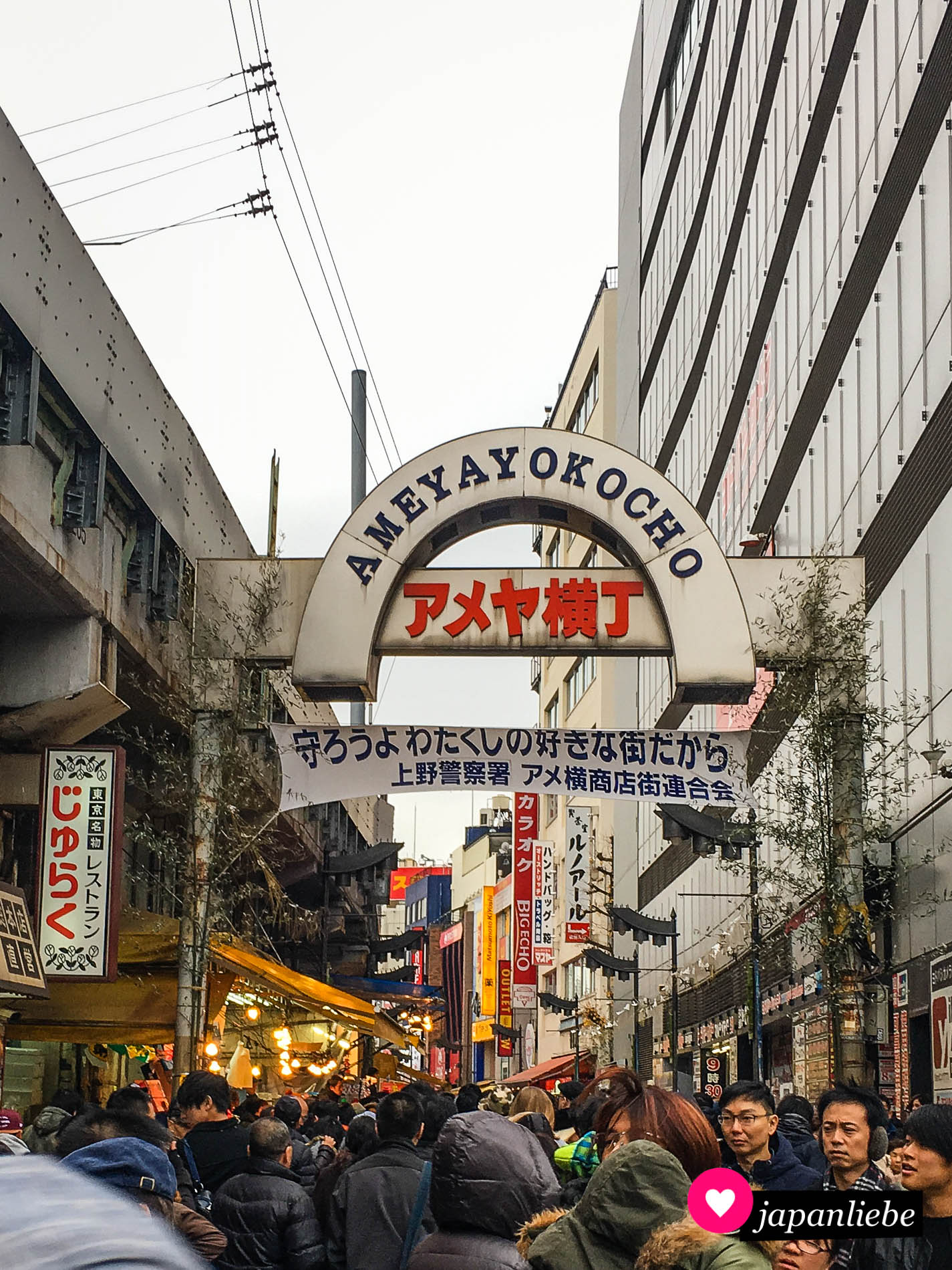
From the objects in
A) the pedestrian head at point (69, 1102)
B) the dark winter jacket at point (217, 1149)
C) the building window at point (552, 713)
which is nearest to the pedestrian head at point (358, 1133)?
the dark winter jacket at point (217, 1149)

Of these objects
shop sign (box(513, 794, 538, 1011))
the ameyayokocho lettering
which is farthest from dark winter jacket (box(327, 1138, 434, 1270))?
shop sign (box(513, 794, 538, 1011))

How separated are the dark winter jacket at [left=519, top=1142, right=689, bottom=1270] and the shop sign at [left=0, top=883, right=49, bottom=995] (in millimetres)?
10790

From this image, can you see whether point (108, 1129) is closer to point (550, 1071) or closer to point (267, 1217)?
point (267, 1217)

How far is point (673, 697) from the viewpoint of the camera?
17344 mm

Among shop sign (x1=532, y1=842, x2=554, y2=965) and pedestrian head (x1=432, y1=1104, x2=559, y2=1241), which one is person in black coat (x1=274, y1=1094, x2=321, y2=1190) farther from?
shop sign (x1=532, y1=842, x2=554, y2=965)

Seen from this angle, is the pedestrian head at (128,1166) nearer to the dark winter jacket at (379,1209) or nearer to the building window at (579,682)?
the dark winter jacket at (379,1209)

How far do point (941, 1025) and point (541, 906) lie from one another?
47807 mm

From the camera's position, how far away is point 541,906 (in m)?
64.1

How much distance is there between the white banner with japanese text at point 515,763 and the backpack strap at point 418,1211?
10.2 m

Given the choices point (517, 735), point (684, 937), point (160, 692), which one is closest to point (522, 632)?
point (517, 735)

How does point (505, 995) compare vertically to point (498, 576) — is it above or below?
below

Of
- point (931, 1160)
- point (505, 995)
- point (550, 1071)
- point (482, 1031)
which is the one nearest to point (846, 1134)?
point (931, 1160)

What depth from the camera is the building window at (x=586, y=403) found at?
6366 cm

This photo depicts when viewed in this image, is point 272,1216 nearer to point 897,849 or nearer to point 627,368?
point 897,849
